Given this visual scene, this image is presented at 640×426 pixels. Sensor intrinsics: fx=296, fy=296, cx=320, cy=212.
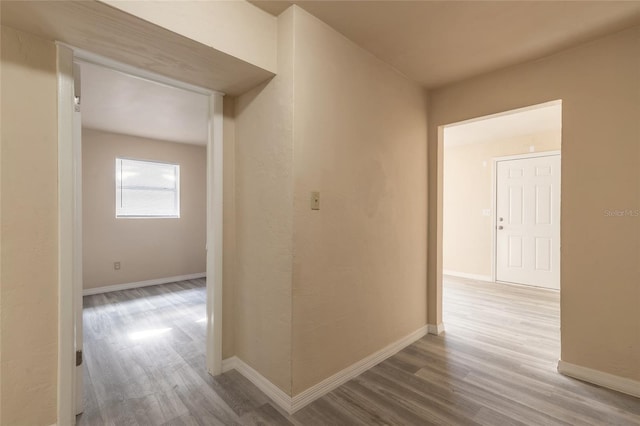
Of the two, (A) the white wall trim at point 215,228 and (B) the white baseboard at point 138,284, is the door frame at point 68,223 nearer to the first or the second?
(A) the white wall trim at point 215,228

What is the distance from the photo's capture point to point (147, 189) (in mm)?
5105

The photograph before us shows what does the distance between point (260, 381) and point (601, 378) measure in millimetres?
2446

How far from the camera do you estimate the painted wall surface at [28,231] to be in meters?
1.50

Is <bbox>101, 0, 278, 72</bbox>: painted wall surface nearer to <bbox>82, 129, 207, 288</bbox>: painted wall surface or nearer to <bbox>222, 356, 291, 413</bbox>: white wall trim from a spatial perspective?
<bbox>222, 356, 291, 413</bbox>: white wall trim

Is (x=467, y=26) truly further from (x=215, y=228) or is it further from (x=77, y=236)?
(x=77, y=236)

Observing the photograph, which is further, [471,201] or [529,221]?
[471,201]

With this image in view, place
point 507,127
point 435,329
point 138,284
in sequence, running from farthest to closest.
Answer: point 138,284 → point 507,127 → point 435,329

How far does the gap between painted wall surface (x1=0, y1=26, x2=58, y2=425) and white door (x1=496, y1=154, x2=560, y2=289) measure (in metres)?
5.90

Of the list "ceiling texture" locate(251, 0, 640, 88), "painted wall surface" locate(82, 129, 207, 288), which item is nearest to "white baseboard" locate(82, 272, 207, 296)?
"painted wall surface" locate(82, 129, 207, 288)

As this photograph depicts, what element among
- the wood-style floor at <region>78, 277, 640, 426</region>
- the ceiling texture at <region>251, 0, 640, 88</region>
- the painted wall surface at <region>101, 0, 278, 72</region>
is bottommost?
the wood-style floor at <region>78, 277, 640, 426</region>

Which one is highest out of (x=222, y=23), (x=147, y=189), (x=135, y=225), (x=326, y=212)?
(x=222, y=23)

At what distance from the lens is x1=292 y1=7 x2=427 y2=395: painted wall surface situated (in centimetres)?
190

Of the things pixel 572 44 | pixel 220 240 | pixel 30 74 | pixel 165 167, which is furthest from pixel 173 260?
pixel 572 44

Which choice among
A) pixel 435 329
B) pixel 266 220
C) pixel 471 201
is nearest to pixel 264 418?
pixel 266 220
